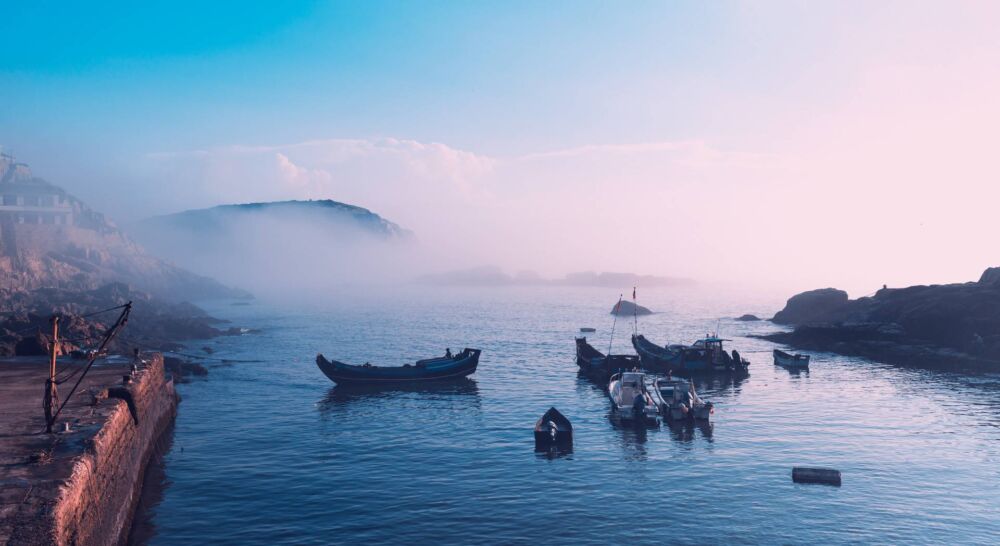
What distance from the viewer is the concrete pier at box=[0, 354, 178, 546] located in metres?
18.9

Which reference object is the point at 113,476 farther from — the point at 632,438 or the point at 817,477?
the point at 817,477

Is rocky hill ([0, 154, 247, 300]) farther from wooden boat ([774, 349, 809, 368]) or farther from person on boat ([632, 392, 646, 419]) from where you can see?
wooden boat ([774, 349, 809, 368])

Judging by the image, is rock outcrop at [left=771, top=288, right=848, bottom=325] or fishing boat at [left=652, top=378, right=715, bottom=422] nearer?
fishing boat at [left=652, top=378, right=715, bottom=422]

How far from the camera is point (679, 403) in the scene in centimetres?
4538

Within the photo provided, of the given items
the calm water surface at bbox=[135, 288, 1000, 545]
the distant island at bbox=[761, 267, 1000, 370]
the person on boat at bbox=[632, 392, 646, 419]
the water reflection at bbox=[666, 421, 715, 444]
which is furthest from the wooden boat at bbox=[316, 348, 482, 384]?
the distant island at bbox=[761, 267, 1000, 370]

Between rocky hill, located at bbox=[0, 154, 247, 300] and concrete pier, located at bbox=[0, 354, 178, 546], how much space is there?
80270 millimetres

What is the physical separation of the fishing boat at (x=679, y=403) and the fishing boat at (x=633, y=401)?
767 millimetres

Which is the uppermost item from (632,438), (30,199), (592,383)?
(30,199)

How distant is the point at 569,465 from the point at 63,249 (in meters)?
151

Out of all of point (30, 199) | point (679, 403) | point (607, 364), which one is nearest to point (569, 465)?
point (679, 403)

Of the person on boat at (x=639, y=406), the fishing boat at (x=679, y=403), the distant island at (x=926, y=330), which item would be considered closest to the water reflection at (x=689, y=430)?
the fishing boat at (x=679, y=403)


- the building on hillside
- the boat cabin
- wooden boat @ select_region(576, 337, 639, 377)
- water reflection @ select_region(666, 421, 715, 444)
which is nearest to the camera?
water reflection @ select_region(666, 421, 715, 444)

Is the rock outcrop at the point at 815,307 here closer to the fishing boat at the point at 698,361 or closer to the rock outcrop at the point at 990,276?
the rock outcrop at the point at 990,276

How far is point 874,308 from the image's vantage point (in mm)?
103250
